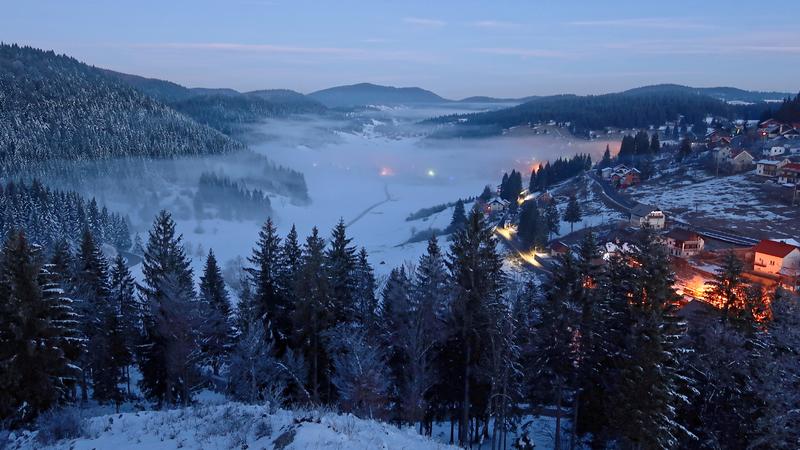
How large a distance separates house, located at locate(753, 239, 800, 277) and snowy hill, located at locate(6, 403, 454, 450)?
49.5 meters

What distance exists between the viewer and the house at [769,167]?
276 feet

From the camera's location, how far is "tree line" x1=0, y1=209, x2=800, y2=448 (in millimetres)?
18625

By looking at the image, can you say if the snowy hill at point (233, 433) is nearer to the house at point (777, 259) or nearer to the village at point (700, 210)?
the village at point (700, 210)

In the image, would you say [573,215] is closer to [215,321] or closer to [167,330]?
[215,321]

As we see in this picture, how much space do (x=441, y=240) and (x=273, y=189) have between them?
94283 millimetres

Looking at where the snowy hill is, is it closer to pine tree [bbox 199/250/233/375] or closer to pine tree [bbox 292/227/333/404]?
pine tree [bbox 292/227/333/404]

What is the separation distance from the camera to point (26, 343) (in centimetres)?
1845

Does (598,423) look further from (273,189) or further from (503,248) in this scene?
(273,189)

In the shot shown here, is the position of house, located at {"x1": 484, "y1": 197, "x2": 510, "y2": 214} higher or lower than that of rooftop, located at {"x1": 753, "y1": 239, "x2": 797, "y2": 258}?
lower

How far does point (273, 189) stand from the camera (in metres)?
171

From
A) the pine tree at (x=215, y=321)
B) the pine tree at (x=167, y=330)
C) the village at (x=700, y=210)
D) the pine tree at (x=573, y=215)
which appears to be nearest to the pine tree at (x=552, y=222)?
the village at (x=700, y=210)

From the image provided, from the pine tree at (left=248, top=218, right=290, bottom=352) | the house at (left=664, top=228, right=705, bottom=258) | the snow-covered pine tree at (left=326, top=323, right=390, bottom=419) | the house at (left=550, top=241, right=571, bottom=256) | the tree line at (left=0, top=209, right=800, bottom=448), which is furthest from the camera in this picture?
the house at (left=550, top=241, right=571, bottom=256)

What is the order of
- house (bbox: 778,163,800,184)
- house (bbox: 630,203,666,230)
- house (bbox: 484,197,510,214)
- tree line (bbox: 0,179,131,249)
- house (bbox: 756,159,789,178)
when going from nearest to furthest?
house (bbox: 630,203,666,230) < tree line (bbox: 0,179,131,249) < house (bbox: 778,163,800,184) < house (bbox: 756,159,789,178) < house (bbox: 484,197,510,214)

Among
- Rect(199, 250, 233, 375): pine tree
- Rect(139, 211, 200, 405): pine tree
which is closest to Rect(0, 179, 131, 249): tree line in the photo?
Rect(199, 250, 233, 375): pine tree
